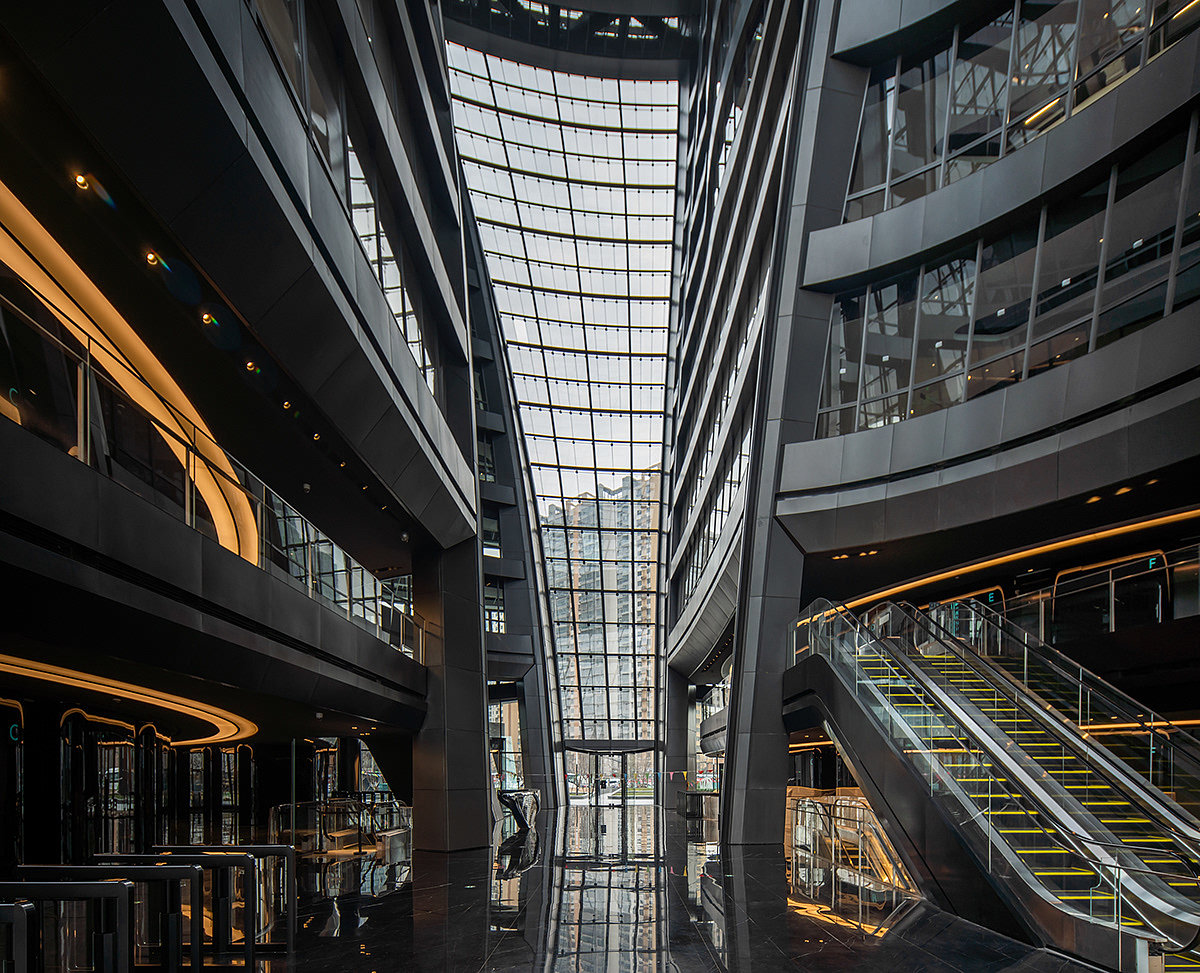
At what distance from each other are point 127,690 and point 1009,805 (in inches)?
487

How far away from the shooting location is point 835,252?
2070 centimetres

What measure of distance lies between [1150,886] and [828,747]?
29.0 m

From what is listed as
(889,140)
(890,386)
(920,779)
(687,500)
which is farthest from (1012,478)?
(687,500)

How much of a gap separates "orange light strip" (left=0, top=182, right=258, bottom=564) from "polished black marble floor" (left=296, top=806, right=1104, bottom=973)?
15.9 feet

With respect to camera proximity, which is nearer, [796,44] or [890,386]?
[890,386]

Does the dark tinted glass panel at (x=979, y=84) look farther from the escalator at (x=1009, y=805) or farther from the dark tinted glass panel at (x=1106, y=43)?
the escalator at (x=1009, y=805)

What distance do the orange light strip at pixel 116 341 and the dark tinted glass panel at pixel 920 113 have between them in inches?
619

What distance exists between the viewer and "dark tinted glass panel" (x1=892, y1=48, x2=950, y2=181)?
2005 cm

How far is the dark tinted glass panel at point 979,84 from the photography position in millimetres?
18844

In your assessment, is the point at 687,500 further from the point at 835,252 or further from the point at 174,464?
the point at 174,464

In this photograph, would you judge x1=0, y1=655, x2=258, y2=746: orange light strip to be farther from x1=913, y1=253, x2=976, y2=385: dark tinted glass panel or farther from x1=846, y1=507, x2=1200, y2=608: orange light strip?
x1=846, y1=507, x2=1200, y2=608: orange light strip

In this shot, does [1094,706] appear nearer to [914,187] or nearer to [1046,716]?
[1046,716]

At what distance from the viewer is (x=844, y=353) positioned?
21.5 metres

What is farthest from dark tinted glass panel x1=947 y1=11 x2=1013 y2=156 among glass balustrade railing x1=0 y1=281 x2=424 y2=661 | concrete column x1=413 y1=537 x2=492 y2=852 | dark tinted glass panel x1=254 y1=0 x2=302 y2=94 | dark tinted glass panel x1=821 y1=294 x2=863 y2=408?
glass balustrade railing x1=0 y1=281 x2=424 y2=661
